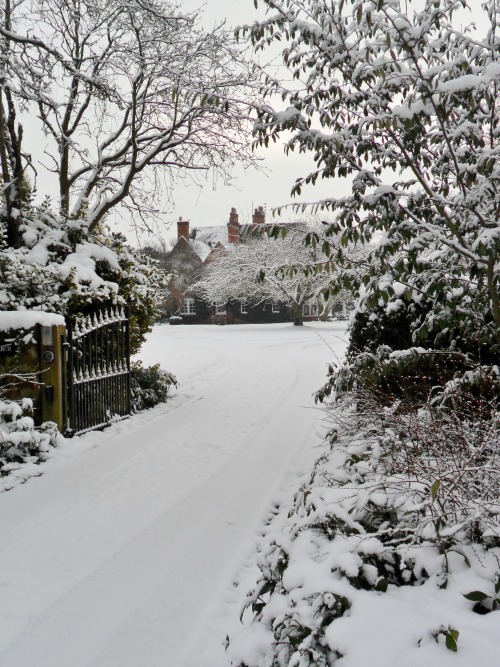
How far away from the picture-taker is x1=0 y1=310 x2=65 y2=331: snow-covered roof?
6.82 metres

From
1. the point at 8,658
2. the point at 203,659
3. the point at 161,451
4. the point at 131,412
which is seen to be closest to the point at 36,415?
the point at 161,451

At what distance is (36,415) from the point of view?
708 cm

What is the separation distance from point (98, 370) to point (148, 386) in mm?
2256

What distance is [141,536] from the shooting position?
14.6 ft

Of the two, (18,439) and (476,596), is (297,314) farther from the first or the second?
(476,596)

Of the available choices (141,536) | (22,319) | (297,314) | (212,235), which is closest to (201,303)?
(212,235)

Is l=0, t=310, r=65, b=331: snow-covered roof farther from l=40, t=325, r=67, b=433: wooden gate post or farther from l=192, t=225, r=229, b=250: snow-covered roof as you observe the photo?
l=192, t=225, r=229, b=250: snow-covered roof

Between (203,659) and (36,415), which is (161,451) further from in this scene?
(203,659)

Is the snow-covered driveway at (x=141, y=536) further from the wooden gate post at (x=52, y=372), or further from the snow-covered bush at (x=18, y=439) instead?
the wooden gate post at (x=52, y=372)

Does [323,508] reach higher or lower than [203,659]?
higher

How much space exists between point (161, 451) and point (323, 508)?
4078 millimetres

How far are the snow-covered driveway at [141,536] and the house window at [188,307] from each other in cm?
4273

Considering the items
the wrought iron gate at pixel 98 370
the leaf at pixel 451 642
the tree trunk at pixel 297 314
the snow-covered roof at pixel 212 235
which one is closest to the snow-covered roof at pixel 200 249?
the snow-covered roof at pixel 212 235

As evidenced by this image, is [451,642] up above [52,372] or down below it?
below
